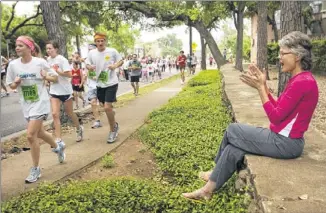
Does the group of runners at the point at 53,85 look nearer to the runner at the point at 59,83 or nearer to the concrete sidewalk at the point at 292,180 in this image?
the runner at the point at 59,83

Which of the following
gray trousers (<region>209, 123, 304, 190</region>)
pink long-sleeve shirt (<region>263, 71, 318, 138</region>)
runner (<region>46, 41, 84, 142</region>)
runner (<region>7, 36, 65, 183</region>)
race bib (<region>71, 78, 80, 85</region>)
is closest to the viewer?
pink long-sleeve shirt (<region>263, 71, 318, 138</region>)

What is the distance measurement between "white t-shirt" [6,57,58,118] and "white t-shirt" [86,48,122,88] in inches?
72.7

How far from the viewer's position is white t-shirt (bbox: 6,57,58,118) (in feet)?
15.8

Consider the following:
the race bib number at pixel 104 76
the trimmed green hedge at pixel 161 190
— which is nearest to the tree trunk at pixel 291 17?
the trimmed green hedge at pixel 161 190

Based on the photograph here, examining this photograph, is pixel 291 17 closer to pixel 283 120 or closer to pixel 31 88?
pixel 283 120

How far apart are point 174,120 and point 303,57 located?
4145mm

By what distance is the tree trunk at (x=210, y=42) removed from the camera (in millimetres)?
20062

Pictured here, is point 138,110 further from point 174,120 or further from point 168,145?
point 168,145

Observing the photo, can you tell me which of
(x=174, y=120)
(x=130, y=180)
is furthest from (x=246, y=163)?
(x=174, y=120)

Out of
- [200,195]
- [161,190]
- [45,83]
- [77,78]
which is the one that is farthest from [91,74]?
[200,195]

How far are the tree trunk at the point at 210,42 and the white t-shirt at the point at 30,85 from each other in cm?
1597

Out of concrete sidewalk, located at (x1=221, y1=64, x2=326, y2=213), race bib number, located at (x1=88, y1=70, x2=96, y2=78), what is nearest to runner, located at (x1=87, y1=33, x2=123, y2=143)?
race bib number, located at (x1=88, y1=70, x2=96, y2=78)

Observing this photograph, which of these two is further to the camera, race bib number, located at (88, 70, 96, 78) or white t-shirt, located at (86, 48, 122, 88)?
race bib number, located at (88, 70, 96, 78)

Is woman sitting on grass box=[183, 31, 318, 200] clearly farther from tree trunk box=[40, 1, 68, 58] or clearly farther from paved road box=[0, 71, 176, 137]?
paved road box=[0, 71, 176, 137]
